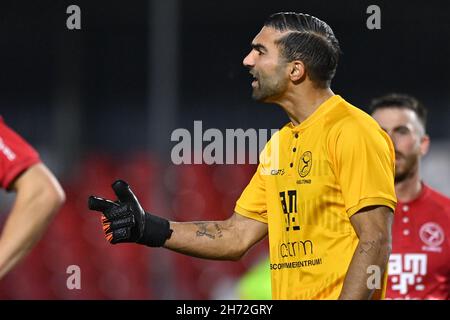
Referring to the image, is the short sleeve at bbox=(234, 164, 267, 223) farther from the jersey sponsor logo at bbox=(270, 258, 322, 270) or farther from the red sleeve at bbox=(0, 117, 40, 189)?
the red sleeve at bbox=(0, 117, 40, 189)

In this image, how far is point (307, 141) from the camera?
420 centimetres

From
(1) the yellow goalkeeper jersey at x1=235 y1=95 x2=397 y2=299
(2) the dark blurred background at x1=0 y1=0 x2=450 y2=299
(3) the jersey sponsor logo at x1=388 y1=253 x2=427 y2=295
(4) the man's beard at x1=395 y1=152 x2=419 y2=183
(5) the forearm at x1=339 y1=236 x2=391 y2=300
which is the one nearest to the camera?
(5) the forearm at x1=339 y1=236 x2=391 y2=300

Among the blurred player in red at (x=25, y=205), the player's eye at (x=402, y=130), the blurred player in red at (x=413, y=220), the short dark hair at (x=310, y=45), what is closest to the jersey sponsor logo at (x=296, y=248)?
the short dark hair at (x=310, y=45)

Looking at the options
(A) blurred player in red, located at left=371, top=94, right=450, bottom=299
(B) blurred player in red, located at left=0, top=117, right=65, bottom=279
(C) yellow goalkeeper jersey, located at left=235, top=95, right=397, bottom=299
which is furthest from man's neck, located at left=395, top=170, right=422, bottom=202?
(B) blurred player in red, located at left=0, top=117, right=65, bottom=279

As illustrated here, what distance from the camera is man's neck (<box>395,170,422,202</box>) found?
557cm

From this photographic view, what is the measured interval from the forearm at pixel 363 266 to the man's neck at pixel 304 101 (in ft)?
2.29

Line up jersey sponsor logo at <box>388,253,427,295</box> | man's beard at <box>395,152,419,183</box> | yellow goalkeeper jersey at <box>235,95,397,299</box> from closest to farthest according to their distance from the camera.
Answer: yellow goalkeeper jersey at <box>235,95,397,299</box> < jersey sponsor logo at <box>388,253,427,295</box> < man's beard at <box>395,152,419,183</box>

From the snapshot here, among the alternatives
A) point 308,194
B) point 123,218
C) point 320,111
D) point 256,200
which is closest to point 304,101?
point 320,111

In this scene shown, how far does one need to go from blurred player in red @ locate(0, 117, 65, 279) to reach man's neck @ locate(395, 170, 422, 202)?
2526 millimetres

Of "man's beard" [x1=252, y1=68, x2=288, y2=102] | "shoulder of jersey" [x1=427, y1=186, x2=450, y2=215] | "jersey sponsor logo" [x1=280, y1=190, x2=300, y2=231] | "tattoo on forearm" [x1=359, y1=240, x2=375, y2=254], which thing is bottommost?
"shoulder of jersey" [x1=427, y1=186, x2=450, y2=215]

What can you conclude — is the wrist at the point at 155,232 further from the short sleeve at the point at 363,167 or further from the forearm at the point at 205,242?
the short sleeve at the point at 363,167

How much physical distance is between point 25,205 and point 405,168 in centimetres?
261

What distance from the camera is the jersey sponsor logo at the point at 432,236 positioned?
17.7ft
